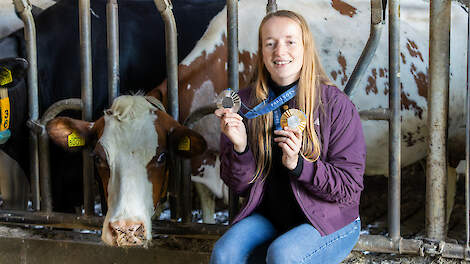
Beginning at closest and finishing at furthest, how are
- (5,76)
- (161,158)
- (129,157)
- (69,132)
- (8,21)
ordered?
(129,157) → (161,158) → (69,132) → (5,76) → (8,21)

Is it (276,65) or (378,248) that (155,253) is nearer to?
(378,248)

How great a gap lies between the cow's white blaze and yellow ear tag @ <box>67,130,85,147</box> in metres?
0.22

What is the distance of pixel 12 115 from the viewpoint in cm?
310

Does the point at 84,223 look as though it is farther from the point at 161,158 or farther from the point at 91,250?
the point at 161,158

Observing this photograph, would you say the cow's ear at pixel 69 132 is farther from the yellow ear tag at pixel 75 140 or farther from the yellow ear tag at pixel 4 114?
the yellow ear tag at pixel 4 114

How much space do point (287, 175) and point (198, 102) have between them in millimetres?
1561

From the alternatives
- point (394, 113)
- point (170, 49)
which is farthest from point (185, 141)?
point (394, 113)

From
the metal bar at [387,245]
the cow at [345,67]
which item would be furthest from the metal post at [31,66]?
the metal bar at [387,245]

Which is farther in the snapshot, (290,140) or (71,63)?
(71,63)

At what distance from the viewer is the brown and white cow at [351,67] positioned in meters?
3.31

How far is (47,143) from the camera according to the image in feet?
9.00

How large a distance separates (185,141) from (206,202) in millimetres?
1659

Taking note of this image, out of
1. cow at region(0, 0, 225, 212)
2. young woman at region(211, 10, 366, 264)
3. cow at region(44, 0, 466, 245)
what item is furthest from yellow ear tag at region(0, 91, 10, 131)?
young woman at region(211, 10, 366, 264)

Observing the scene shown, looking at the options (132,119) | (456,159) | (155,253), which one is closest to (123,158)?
(132,119)
